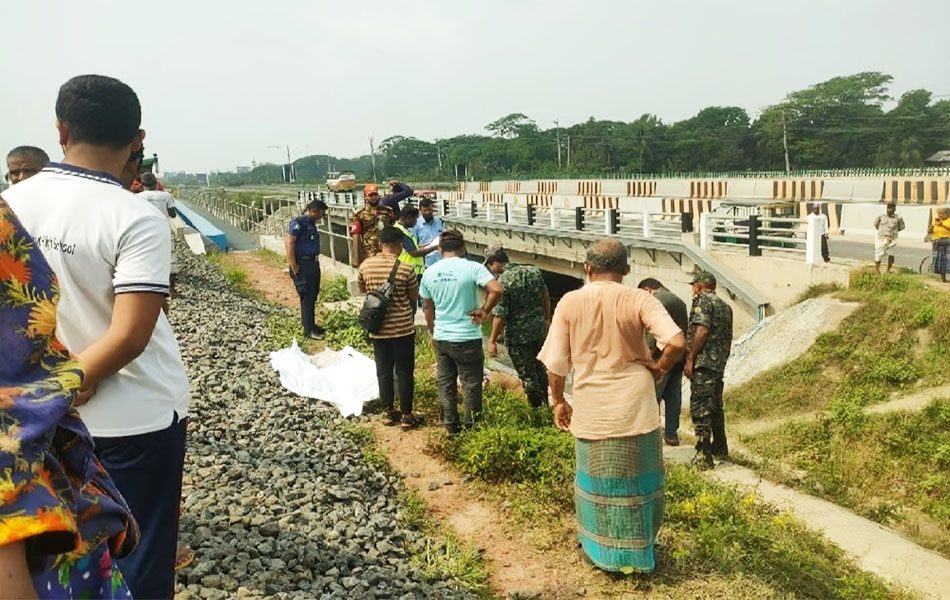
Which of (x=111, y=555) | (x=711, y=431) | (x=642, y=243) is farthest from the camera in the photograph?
(x=642, y=243)

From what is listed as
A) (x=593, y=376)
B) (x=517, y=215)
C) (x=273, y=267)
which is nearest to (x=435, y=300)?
(x=593, y=376)

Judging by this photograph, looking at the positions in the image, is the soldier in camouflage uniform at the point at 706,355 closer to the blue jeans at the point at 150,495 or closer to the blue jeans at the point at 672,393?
the blue jeans at the point at 672,393

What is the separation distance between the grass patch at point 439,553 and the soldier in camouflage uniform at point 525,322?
2.08m

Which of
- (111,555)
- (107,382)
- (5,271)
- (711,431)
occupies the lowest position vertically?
(711,431)

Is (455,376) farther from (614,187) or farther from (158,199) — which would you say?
(614,187)

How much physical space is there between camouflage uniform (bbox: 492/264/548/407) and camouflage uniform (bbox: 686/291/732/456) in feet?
4.51

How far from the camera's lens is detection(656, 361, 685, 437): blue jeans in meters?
6.53

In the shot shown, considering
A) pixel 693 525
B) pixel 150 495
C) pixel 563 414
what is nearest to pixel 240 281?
pixel 563 414

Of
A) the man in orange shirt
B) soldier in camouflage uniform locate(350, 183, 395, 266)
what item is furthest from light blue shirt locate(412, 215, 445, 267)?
the man in orange shirt

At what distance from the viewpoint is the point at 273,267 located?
60.0ft

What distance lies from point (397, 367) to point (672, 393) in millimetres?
2735

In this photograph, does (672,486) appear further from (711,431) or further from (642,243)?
(642,243)

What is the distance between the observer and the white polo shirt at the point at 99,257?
1.97m

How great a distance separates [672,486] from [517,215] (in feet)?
56.5
